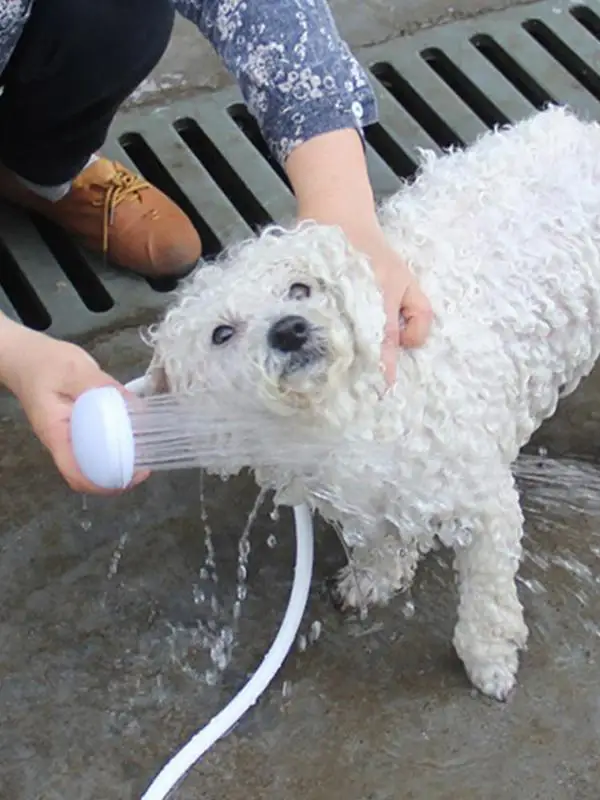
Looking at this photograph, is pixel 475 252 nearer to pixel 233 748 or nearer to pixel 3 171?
pixel 233 748

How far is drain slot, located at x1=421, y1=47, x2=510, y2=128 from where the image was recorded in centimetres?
202

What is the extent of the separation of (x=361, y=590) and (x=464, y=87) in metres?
0.99

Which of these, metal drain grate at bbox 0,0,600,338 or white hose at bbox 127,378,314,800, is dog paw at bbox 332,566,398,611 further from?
metal drain grate at bbox 0,0,600,338

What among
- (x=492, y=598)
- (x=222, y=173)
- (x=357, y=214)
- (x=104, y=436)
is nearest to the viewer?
(x=104, y=436)

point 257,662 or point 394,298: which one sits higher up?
point 394,298

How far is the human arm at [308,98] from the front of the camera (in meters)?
1.24

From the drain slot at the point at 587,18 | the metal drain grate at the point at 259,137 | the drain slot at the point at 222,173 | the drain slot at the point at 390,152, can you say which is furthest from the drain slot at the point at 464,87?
the drain slot at the point at 222,173

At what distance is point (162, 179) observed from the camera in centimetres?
197

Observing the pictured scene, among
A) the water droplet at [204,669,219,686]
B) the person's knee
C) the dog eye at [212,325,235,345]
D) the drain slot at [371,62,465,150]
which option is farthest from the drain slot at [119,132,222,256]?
the dog eye at [212,325,235,345]

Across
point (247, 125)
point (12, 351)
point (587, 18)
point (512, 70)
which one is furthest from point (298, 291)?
point (587, 18)

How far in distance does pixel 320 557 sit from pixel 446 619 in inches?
7.1

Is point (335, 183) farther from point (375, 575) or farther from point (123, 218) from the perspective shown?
point (123, 218)

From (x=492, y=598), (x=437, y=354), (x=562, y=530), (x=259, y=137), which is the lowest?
(x=562, y=530)

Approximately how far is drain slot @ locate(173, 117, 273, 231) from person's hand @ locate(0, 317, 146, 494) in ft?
2.54
